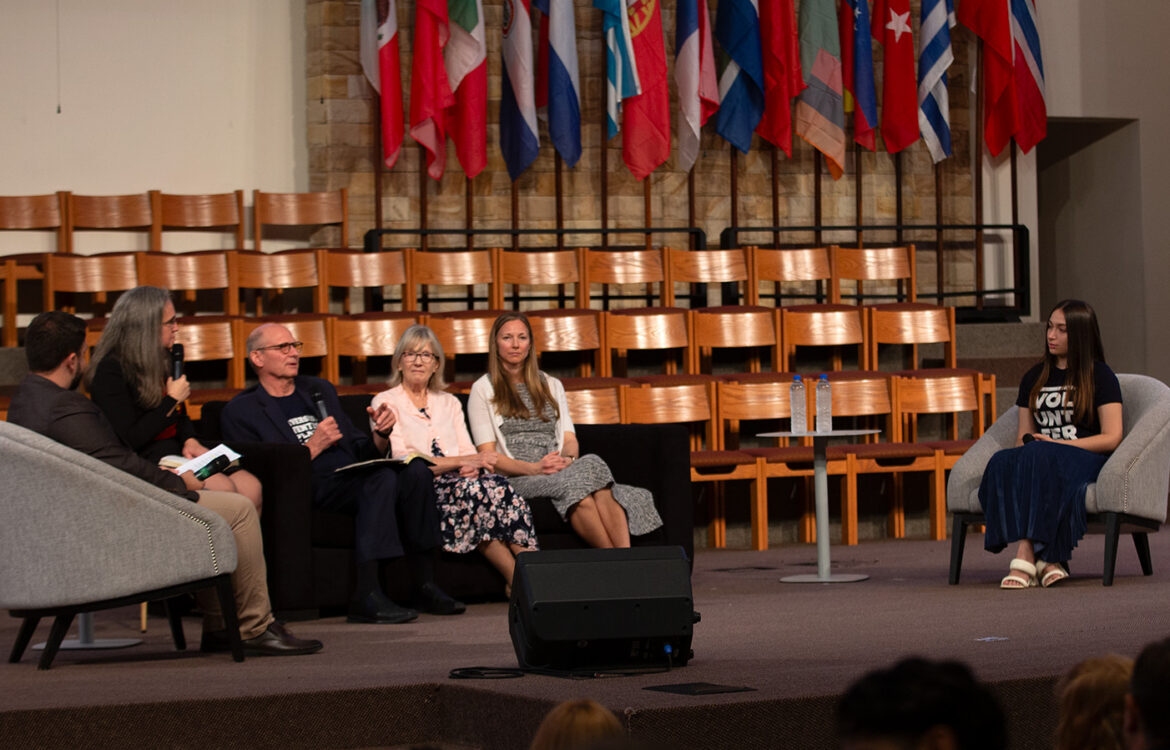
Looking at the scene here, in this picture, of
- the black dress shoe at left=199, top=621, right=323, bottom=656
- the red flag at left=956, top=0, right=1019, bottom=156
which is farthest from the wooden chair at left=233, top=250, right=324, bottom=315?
the red flag at left=956, top=0, right=1019, bottom=156

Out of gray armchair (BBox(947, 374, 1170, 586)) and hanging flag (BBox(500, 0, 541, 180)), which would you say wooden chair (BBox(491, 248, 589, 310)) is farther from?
gray armchair (BBox(947, 374, 1170, 586))

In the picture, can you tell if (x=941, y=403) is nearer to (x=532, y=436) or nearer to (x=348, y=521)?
(x=532, y=436)

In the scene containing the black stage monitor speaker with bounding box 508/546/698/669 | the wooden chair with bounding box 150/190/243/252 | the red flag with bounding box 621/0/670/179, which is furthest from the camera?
the red flag with bounding box 621/0/670/179

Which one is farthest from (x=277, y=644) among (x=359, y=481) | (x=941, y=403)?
(x=941, y=403)

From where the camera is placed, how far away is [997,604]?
4227 millimetres

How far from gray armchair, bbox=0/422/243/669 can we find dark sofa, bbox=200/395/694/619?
76 centimetres

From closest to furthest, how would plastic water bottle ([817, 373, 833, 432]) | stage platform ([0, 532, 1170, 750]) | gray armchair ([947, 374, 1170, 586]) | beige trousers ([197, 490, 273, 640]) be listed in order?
stage platform ([0, 532, 1170, 750]), beige trousers ([197, 490, 273, 640]), gray armchair ([947, 374, 1170, 586]), plastic water bottle ([817, 373, 833, 432])

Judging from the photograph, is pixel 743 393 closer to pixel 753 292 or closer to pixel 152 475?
pixel 753 292

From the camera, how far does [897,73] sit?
8.69 metres

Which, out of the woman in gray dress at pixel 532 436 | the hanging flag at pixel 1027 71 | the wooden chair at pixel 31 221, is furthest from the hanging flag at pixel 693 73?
the woman in gray dress at pixel 532 436

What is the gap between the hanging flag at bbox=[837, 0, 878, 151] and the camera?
8602 millimetres

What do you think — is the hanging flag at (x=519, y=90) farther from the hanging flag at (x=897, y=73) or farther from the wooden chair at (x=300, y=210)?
the hanging flag at (x=897, y=73)

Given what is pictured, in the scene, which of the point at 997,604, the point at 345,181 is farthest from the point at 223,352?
the point at 997,604

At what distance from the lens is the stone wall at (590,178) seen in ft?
26.7
